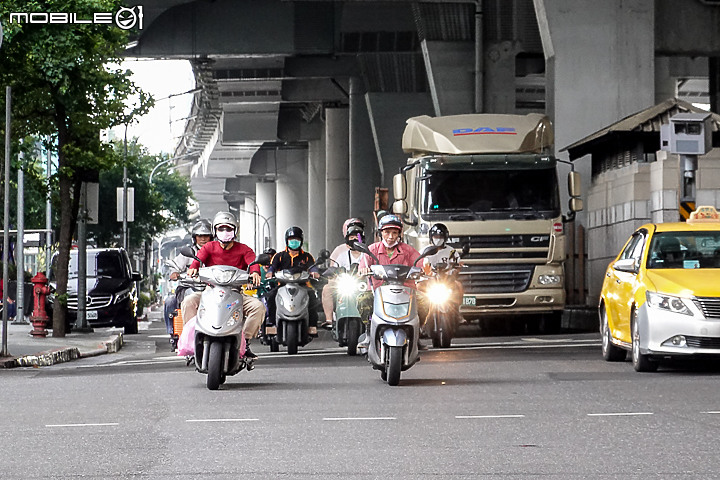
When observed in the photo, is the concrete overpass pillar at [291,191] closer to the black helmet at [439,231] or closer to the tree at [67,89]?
the tree at [67,89]

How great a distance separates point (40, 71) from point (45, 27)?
116 centimetres

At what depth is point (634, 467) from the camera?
9.41 m

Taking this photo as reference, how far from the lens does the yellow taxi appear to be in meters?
16.8

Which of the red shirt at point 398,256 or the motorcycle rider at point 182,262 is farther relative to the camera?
the red shirt at point 398,256

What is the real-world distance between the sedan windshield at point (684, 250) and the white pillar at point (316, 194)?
68.6 metres

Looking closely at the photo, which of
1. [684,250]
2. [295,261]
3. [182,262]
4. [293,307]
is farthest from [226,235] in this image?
[295,261]

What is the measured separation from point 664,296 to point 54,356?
10.6 metres

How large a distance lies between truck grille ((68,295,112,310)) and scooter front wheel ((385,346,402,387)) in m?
21.3

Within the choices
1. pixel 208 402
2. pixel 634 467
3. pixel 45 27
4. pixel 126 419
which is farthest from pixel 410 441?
pixel 45 27

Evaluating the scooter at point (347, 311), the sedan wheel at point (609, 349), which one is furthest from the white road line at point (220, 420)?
the scooter at point (347, 311)

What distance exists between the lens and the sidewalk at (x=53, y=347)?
75.9 feet

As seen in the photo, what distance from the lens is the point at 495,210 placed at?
2627 centimetres

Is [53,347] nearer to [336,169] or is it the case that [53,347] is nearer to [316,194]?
[336,169]

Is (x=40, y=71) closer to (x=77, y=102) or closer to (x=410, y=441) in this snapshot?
(x=77, y=102)
